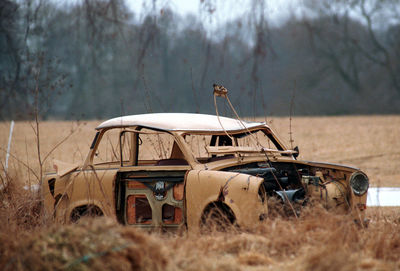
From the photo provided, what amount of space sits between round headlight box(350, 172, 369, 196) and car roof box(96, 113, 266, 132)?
57.8 inches

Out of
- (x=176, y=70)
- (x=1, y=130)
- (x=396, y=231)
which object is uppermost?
(x=176, y=70)

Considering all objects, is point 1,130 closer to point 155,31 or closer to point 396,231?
point 155,31

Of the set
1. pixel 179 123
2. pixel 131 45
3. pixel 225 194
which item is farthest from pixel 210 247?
pixel 131 45

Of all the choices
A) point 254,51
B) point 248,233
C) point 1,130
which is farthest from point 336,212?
point 1,130

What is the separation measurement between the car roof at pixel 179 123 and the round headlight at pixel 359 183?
1.47 metres

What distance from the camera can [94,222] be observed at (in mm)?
4711

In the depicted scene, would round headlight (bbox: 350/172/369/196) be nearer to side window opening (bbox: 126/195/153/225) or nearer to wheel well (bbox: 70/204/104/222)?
side window opening (bbox: 126/195/153/225)

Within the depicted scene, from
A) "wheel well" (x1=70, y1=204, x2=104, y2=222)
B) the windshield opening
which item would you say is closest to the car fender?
the windshield opening

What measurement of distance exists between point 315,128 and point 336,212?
70.3ft

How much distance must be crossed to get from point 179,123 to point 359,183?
226 centimetres

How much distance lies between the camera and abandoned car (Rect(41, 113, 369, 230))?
19.3 ft

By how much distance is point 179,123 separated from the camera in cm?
686

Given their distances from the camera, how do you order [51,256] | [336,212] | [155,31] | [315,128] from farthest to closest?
1. [315,128]
2. [155,31]
3. [336,212]
4. [51,256]

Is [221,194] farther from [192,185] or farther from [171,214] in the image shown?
[171,214]
